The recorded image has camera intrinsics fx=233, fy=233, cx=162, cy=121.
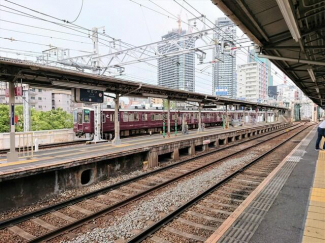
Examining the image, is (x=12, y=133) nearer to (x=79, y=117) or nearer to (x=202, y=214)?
(x=202, y=214)

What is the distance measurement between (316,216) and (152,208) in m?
3.56

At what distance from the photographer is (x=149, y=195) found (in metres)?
7.00

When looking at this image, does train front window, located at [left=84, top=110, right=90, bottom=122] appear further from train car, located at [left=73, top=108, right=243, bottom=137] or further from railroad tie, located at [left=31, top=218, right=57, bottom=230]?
railroad tie, located at [left=31, top=218, right=57, bottom=230]

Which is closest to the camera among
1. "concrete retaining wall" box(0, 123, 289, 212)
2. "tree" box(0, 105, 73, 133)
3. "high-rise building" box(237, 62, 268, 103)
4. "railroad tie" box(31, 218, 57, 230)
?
"railroad tie" box(31, 218, 57, 230)

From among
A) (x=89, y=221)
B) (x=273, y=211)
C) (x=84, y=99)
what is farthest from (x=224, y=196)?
(x=84, y=99)

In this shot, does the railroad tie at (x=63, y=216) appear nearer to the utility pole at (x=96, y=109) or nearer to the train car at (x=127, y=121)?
the utility pole at (x=96, y=109)

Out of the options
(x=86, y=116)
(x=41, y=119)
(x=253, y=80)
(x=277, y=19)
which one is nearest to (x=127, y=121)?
(x=86, y=116)

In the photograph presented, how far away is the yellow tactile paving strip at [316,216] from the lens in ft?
11.7

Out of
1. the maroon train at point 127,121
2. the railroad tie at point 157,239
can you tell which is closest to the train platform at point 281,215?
the railroad tie at point 157,239

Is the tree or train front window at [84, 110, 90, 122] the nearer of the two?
train front window at [84, 110, 90, 122]

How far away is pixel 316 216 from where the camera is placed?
14.0ft

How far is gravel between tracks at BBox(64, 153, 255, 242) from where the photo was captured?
185 inches

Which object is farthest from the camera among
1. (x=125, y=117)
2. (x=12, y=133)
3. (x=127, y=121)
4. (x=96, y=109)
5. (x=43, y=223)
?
(x=127, y=121)

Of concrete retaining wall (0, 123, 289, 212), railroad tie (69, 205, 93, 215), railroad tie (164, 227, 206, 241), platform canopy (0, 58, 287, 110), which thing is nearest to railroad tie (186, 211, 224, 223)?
railroad tie (164, 227, 206, 241)
